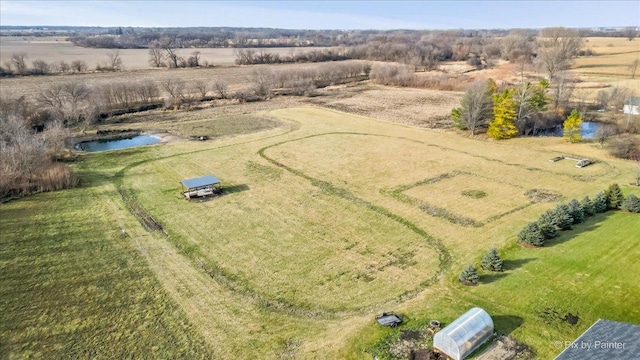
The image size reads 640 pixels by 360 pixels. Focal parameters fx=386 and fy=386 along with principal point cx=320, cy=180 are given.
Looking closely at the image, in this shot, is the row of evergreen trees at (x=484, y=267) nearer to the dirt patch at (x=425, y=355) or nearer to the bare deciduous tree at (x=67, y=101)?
the dirt patch at (x=425, y=355)

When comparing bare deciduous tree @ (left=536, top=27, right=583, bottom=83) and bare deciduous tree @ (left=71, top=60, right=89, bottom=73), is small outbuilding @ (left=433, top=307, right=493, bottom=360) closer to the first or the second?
bare deciduous tree @ (left=536, top=27, right=583, bottom=83)

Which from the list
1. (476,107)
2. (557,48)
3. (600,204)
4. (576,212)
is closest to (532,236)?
(576,212)

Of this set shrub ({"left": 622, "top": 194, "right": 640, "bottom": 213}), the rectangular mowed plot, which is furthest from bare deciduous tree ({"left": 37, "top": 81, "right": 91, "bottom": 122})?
shrub ({"left": 622, "top": 194, "right": 640, "bottom": 213})

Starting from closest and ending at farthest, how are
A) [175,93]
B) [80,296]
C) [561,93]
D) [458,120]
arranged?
[80,296] < [458,120] < [561,93] < [175,93]

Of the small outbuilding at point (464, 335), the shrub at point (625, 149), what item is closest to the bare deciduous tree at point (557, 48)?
the shrub at point (625, 149)

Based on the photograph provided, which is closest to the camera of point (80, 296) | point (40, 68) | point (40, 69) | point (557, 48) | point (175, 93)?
point (80, 296)

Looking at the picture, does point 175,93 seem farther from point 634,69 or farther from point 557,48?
point 634,69
